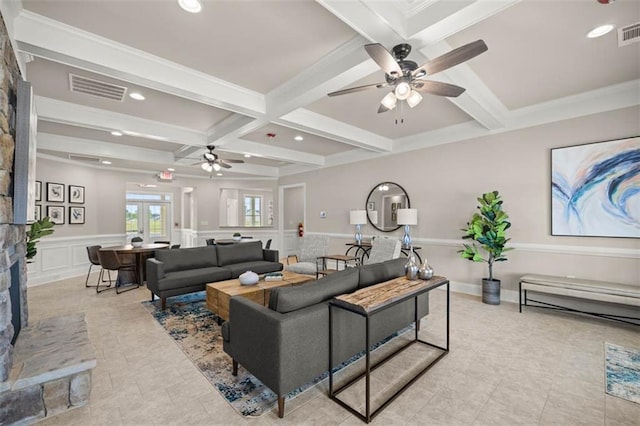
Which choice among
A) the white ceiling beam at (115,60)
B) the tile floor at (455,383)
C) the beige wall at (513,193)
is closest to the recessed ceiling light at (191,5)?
the white ceiling beam at (115,60)

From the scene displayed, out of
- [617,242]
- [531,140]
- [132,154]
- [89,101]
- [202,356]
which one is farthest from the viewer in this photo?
[132,154]

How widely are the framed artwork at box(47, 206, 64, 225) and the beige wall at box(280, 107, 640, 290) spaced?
22.5ft

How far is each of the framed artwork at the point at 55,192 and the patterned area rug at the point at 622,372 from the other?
357 inches

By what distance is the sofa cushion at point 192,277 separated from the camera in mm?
3999

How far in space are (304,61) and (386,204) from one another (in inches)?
147

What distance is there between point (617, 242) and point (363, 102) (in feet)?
12.2

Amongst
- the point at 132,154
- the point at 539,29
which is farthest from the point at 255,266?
the point at 539,29

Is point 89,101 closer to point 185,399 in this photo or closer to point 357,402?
point 185,399

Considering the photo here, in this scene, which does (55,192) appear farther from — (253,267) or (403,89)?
(403,89)

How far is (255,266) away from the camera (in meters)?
5.11

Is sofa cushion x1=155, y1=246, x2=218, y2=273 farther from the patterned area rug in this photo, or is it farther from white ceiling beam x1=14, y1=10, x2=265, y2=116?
the patterned area rug

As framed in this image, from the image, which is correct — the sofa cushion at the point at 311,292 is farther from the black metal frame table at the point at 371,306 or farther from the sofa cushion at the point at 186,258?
the sofa cushion at the point at 186,258

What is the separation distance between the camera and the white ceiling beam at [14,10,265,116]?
2.27 meters

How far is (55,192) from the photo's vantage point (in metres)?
6.12
